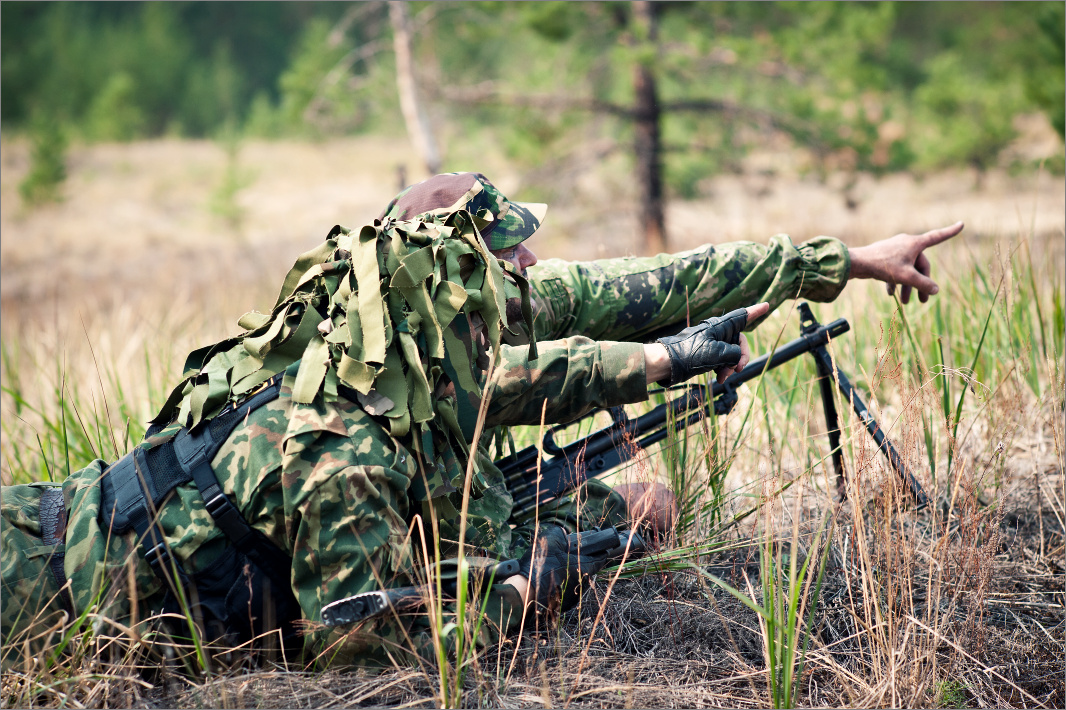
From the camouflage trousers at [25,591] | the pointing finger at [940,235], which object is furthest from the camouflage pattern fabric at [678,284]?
the camouflage trousers at [25,591]

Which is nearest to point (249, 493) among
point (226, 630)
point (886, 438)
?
point (226, 630)

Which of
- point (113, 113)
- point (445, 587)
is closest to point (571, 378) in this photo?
point (445, 587)

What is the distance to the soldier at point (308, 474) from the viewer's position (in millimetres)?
1720

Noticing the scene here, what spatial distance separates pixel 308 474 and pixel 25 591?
70 cm

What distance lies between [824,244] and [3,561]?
8.44 ft

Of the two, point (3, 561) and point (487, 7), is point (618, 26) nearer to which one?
point (487, 7)

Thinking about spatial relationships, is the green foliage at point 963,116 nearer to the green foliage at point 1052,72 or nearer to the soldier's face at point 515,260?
the green foliage at point 1052,72

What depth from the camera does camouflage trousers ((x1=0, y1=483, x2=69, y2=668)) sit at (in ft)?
5.73

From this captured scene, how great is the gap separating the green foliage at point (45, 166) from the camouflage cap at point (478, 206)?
1920 cm

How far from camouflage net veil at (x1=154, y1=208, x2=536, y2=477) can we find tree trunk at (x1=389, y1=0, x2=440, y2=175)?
33.6 feet

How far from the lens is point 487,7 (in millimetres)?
8930

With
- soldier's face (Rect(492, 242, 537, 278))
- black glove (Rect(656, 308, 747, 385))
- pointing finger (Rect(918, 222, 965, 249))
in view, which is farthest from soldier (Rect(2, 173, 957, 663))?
pointing finger (Rect(918, 222, 965, 249))

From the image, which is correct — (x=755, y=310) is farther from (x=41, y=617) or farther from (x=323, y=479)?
(x=41, y=617)

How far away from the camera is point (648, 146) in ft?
32.8
